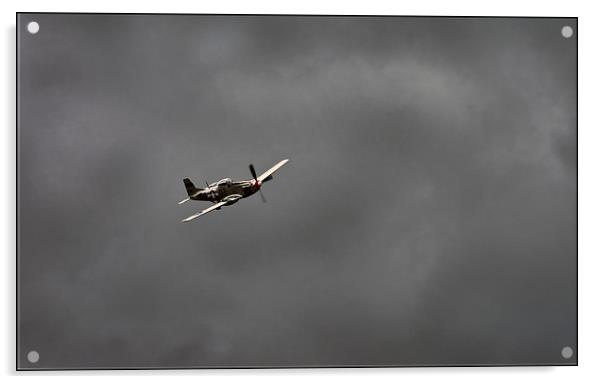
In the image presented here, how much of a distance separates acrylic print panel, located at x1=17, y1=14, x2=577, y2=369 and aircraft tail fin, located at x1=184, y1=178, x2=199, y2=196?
0.03m

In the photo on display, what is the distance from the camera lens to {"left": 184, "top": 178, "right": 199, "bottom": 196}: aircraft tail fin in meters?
4.04

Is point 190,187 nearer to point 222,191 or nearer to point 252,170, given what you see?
point 222,191

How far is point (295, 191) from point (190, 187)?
61cm

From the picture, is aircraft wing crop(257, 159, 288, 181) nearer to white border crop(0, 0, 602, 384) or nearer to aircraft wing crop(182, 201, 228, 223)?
aircraft wing crop(182, 201, 228, 223)

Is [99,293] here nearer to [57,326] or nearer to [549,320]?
[57,326]

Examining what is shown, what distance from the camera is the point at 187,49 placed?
410 centimetres

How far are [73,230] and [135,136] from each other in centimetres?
65

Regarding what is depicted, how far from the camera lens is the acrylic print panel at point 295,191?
4047 millimetres

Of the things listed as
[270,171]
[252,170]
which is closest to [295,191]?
[270,171]

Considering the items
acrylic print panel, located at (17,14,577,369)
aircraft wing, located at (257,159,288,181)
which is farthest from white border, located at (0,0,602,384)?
aircraft wing, located at (257,159,288,181)

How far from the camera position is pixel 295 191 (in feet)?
13.4
